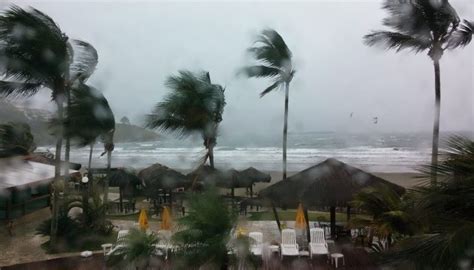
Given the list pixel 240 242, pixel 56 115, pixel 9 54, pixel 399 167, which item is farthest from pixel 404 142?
pixel 9 54

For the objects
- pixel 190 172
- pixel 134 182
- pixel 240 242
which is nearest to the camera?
pixel 240 242

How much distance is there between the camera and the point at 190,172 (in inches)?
223

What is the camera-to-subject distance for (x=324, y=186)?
4.55 meters

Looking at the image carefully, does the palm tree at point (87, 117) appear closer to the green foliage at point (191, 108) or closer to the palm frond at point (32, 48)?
the palm frond at point (32, 48)

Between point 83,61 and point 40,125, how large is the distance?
3.25 feet

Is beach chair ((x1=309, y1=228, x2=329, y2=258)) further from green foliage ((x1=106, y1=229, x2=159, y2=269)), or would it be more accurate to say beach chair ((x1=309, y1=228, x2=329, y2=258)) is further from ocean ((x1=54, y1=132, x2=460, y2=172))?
green foliage ((x1=106, y1=229, x2=159, y2=269))

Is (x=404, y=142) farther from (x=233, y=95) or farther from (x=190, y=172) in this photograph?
(x=190, y=172)

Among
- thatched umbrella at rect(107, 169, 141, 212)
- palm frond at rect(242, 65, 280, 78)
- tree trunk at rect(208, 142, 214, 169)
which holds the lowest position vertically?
thatched umbrella at rect(107, 169, 141, 212)

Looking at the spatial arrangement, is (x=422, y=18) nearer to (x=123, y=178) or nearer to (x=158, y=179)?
(x=158, y=179)

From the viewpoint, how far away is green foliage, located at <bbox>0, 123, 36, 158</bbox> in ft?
13.5

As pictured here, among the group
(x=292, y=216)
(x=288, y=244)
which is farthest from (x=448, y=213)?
(x=292, y=216)

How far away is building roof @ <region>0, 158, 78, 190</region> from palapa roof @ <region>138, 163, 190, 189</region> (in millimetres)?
1554

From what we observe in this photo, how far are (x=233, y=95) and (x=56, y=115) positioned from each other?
2.25 metres

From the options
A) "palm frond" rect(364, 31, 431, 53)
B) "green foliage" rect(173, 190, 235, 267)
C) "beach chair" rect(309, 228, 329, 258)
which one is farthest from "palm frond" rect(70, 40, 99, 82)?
"beach chair" rect(309, 228, 329, 258)
